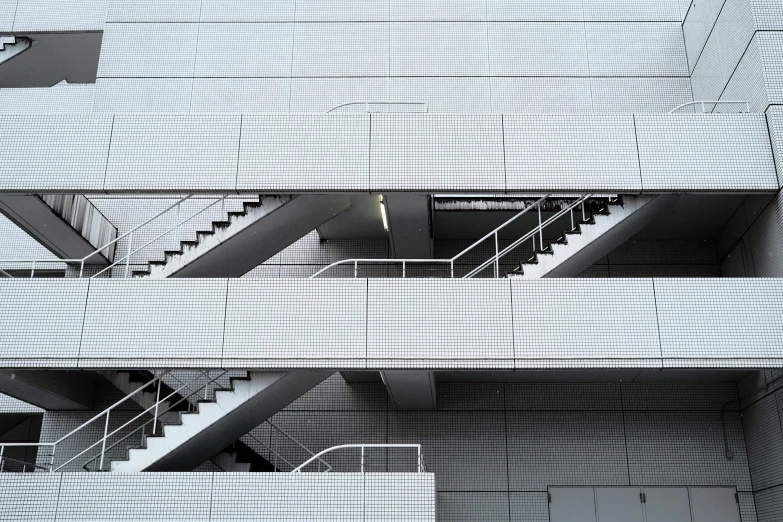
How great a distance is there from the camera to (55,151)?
14805 millimetres

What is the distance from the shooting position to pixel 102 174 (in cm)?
1466

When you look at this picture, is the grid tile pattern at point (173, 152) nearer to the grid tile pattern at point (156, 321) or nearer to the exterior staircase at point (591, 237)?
the grid tile pattern at point (156, 321)

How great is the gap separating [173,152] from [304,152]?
8.55 feet

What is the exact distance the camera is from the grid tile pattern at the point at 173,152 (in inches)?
573

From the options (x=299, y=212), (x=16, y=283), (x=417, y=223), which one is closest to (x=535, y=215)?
(x=417, y=223)

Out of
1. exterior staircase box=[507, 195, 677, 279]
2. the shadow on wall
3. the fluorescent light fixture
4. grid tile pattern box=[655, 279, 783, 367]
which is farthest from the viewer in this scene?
the shadow on wall

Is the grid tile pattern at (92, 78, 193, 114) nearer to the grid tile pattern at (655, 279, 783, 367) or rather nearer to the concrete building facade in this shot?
the concrete building facade

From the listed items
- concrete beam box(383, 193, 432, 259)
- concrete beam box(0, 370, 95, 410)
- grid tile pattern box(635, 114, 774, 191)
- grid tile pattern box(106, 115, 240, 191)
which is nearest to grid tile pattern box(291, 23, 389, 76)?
grid tile pattern box(106, 115, 240, 191)

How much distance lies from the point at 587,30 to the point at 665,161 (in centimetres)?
647

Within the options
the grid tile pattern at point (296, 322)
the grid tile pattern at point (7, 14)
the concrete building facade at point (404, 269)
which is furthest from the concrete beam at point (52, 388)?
the grid tile pattern at point (7, 14)

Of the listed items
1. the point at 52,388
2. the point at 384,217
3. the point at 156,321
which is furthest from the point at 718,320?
the point at 52,388

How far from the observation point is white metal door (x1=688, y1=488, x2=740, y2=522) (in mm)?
15641

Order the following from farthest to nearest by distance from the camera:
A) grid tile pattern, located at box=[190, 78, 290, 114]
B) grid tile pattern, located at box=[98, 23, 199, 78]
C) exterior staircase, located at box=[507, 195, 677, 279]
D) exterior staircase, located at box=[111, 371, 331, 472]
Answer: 1. grid tile pattern, located at box=[98, 23, 199, 78]
2. grid tile pattern, located at box=[190, 78, 290, 114]
3. exterior staircase, located at box=[507, 195, 677, 279]
4. exterior staircase, located at box=[111, 371, 331, 472]

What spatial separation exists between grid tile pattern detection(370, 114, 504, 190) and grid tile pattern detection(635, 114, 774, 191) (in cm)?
295
